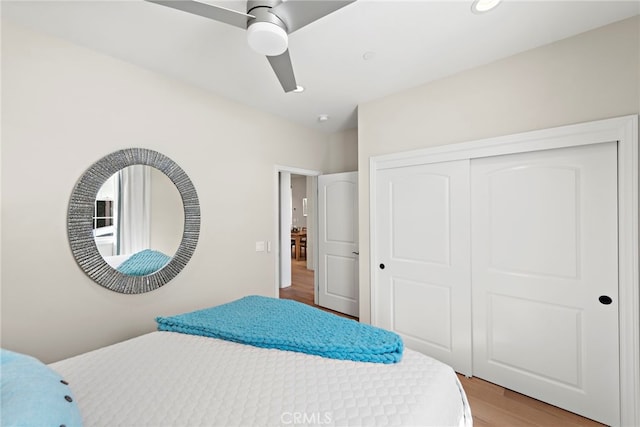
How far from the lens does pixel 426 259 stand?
2.37 metres

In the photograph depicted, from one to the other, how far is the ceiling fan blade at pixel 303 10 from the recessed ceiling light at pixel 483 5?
863 millimetres

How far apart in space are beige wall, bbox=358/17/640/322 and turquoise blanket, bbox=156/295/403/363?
1.31m

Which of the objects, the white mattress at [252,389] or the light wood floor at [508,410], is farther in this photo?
the light wood floor at [508,410]

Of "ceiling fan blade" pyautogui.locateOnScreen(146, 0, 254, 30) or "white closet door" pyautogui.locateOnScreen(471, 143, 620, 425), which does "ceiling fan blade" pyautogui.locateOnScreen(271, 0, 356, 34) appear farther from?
"white closet door" pyautogui.locateOnScreen(471, 143, 620, 425)

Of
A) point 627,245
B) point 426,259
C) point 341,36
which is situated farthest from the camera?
point 426,259

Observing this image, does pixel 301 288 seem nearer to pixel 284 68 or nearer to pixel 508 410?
pixel 508 410

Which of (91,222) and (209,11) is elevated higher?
(209,11)

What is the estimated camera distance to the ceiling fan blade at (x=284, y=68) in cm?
148

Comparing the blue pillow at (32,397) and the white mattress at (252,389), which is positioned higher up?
the blue pillow at (32,397)

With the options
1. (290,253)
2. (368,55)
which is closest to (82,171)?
(368,55)

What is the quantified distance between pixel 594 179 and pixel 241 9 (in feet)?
7.87

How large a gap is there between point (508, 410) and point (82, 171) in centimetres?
337

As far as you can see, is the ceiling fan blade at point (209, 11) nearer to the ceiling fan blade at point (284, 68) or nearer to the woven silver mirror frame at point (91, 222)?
the ceiling fan blade at point (284, 68)

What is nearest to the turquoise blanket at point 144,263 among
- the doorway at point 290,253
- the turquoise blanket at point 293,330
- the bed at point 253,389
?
the turquoise blanket at point 293,330
